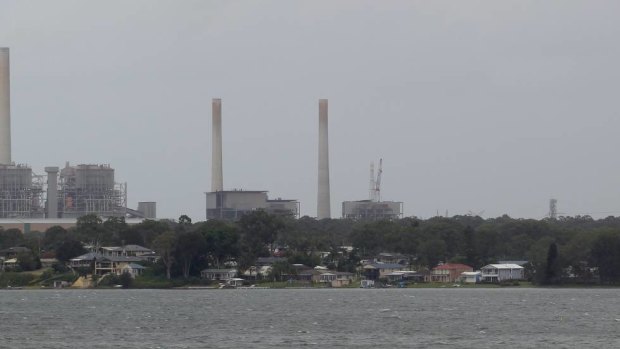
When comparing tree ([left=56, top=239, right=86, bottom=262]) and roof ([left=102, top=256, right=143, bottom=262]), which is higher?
tree ([left=56, top=239, right=86, bottom=262])

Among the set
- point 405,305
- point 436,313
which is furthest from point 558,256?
point 436,313

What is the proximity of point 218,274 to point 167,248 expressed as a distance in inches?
281

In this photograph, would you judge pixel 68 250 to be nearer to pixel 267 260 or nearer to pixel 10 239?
pixel 267 260

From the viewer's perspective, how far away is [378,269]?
16850cm

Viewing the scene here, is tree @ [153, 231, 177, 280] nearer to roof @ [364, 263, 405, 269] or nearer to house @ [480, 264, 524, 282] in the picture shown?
roof @ [364, 263, 405, 269]

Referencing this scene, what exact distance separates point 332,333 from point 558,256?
72466 mm

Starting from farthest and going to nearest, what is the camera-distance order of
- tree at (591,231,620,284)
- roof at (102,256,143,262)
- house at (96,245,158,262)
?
house at (96,245,158,262) < roof at (102,256,143,262) < tree at (591,231,620,284)

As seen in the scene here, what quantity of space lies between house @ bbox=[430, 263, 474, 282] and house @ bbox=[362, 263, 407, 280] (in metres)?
5.12

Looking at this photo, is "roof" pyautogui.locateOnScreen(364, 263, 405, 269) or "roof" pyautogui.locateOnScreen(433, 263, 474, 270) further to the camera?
"roof" pyautogui.locateOnScreen(364, 263, 405, 269)

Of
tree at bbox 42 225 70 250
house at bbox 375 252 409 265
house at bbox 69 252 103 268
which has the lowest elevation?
house at bbox 69 252 103 268

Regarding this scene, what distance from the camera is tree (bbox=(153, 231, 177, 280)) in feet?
506

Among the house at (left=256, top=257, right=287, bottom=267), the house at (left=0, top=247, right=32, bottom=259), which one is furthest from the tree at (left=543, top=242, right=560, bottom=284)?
the house at (left=0, top=247, right=32, bottom=259)

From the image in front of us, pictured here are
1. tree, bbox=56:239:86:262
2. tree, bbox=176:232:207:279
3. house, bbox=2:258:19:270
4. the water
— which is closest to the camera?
the water

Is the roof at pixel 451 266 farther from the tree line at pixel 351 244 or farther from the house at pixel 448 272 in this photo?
the tree line at pixel 351 244
